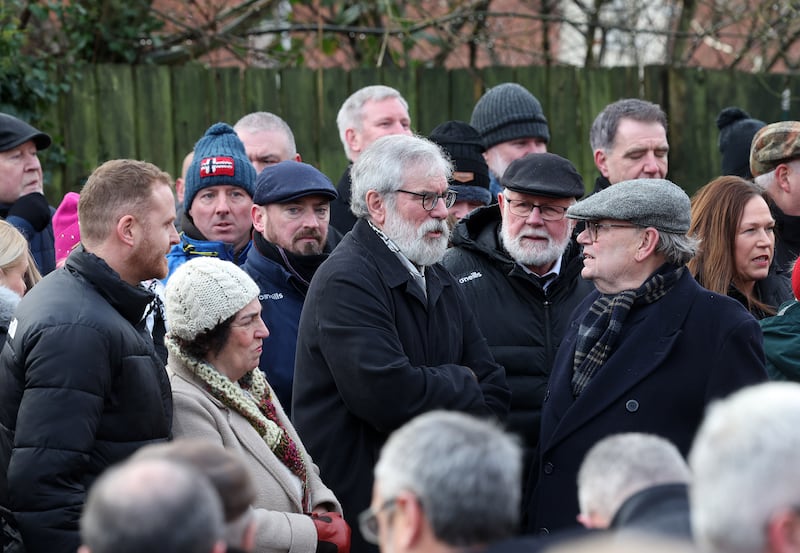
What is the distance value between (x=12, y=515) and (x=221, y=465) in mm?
1365

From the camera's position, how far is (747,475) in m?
2.11

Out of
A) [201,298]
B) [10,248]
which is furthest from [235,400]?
[10,248]

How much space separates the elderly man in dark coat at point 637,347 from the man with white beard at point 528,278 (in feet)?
1.26

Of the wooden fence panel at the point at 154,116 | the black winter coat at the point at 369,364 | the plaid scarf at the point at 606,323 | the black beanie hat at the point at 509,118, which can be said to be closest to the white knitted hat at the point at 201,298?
the black winter coat at the point at 369,364

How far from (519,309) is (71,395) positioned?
2110 mm

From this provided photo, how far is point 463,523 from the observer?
243 centimetres

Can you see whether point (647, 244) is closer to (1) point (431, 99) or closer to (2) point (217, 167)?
(2) point (217, 167)

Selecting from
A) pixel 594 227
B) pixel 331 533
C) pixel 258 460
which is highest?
pixel 594 227

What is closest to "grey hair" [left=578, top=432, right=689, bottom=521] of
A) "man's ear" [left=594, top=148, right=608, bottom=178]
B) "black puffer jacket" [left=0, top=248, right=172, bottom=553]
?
"black puffer jacket" [left=0, top=248, right=172, bottom=553]

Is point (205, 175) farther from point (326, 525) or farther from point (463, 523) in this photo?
point (463, 523)

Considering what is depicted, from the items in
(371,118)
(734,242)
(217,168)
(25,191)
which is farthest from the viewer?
(371,118)

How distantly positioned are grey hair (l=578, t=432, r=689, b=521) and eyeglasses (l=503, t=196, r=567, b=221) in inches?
96.8

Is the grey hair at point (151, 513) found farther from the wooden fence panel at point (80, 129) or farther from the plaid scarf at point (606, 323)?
the wooden fence panel at point (80, 129)

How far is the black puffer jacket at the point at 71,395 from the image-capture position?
3494 mm
